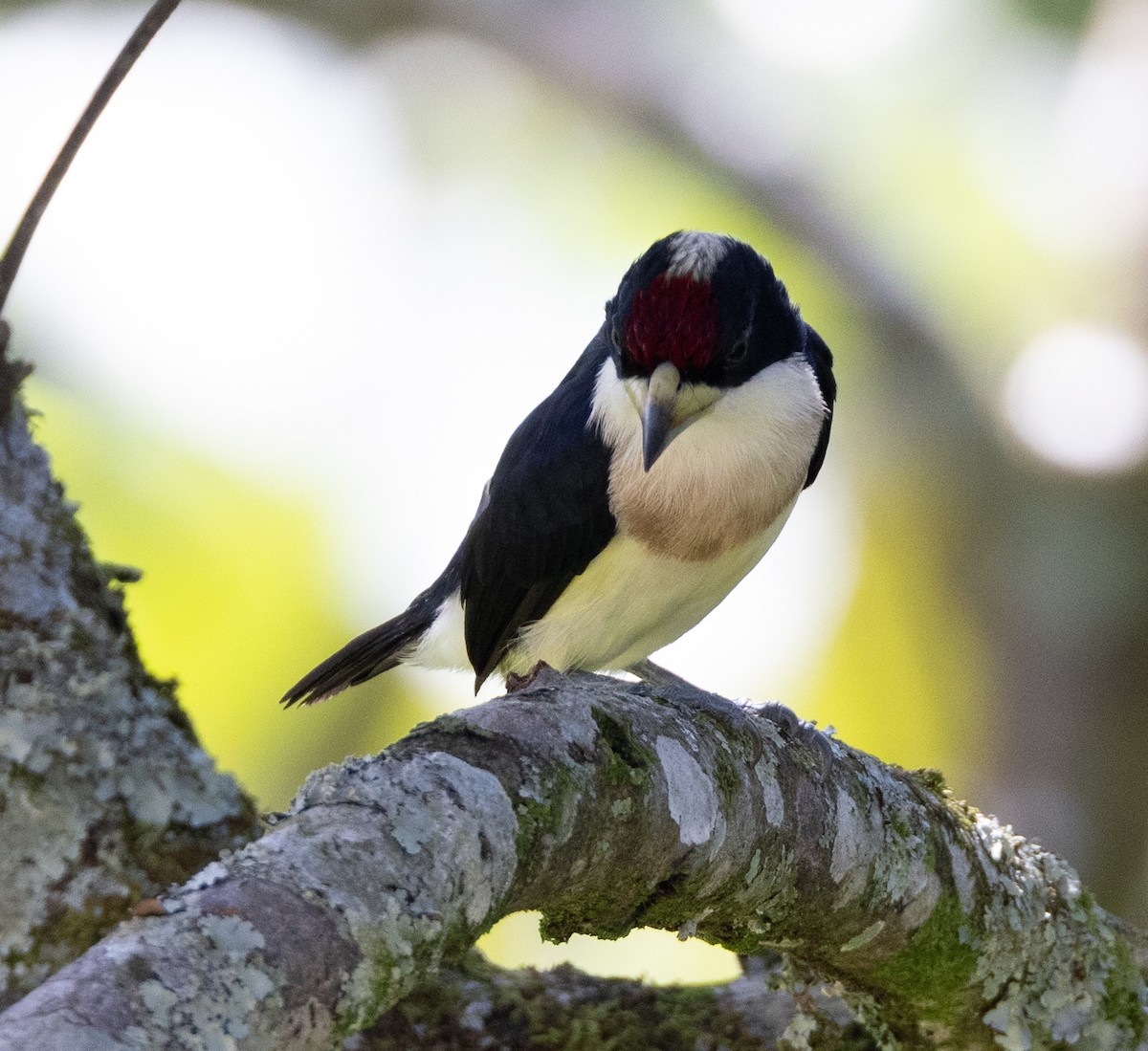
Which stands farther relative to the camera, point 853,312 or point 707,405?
point 853,312

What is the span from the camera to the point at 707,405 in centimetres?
332

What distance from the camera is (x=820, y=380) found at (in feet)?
12.9

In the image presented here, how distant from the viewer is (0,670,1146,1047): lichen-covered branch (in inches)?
55.4

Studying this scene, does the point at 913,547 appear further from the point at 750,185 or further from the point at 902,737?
the point at 750,185

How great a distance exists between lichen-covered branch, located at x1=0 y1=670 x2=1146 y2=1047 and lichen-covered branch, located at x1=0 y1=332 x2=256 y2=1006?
0.86m

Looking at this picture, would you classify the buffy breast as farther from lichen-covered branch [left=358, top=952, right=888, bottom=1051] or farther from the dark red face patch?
lichen-covered branch [left=358, top=952, right=888, bottom=1051]

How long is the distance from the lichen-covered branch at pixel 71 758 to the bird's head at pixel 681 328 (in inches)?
45.4

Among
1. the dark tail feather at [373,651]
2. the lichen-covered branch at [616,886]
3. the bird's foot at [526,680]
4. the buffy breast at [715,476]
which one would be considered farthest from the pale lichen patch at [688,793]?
the dark tail feather at [373,651]

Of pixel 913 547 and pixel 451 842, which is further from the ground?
pixel 913 547

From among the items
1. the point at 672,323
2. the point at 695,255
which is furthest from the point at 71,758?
the point at 695,255

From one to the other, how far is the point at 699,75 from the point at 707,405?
116 inches

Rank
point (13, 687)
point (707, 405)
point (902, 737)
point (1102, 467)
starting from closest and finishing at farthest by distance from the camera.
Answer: point (13, 687) → point (707, 405) → point (1102, 467) → point (902, 737)

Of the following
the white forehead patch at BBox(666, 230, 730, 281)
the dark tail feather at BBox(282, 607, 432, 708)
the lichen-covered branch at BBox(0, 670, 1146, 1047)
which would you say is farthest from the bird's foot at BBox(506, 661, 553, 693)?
the dark tail feather at BBox(282, 607, 432, 708)

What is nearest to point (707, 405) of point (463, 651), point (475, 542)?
point (475, 542)
